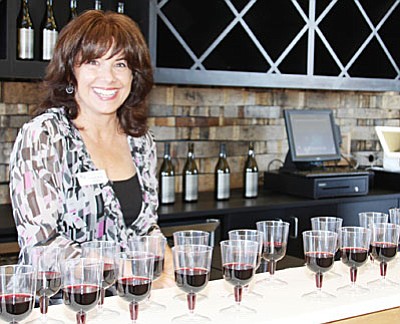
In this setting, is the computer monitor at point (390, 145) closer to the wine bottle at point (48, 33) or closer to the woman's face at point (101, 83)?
the wine bottle at point (48, 33)

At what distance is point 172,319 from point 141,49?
46.7 inches

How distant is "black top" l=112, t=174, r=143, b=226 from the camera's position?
2.51 metres

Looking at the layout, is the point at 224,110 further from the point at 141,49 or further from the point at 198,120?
the point at 141,49

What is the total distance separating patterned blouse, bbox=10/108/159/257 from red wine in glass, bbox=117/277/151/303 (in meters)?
0.65

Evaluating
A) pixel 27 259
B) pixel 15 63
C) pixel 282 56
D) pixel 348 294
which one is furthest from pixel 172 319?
pixel 282 56

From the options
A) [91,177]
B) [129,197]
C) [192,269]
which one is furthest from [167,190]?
[192,269]

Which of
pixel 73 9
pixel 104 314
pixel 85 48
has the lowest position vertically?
pixel 104 314

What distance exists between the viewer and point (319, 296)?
1.80 metres

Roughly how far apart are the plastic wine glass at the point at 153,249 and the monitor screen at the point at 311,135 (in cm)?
250

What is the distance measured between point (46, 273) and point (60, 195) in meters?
0.76

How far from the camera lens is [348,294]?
1.83 m

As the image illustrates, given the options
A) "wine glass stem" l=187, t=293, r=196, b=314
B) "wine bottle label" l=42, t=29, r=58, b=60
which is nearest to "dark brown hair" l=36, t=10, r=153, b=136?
"wine bottle label" l=42, t=29, r=58, b=60

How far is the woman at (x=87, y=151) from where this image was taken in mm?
2258

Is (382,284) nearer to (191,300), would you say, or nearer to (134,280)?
(191,300)
